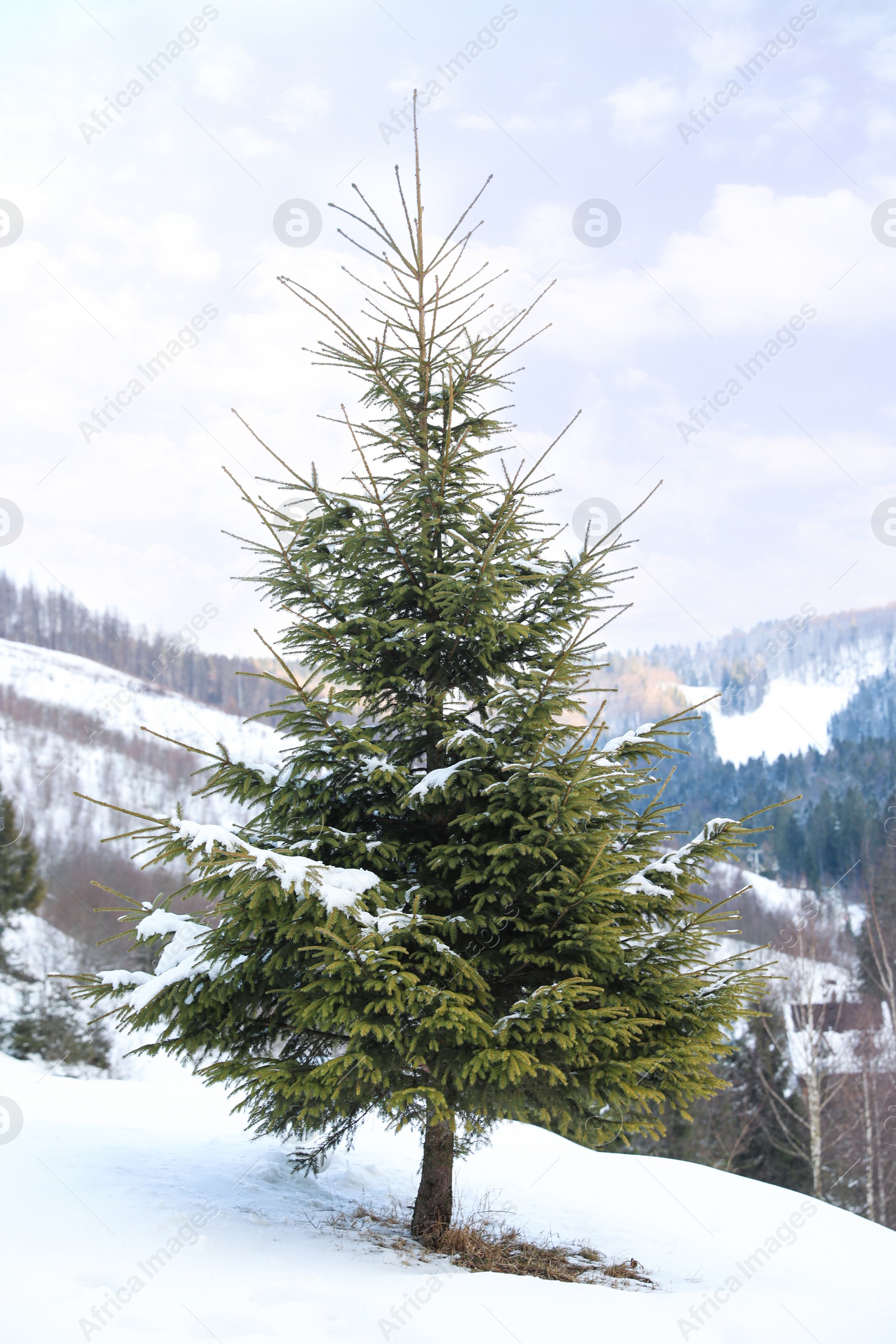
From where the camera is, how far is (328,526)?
5375mm

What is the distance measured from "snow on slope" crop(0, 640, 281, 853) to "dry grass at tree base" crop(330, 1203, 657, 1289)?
54.2 m

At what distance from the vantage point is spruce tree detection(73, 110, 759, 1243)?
3.96m

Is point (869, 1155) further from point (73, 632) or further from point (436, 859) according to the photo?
point (73, 632)

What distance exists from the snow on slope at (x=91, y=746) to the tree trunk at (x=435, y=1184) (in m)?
54.5

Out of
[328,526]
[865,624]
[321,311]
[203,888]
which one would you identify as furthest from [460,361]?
[865,624]

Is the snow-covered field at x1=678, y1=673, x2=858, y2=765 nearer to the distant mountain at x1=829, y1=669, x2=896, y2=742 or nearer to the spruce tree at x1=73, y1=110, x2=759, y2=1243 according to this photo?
the distant mountain at x1=829, y1=669, x2=896, y2=742

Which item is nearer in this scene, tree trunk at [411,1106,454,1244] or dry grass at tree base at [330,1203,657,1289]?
dry grass at tree base at [330,1203,657,1289]

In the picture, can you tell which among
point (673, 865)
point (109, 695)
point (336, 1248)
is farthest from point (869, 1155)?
point (109, 695)

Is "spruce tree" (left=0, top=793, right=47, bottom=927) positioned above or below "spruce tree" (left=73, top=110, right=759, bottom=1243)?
below

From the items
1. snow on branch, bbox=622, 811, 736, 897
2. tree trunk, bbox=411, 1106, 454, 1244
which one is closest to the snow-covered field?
snow on branch, bbox=622, 811, 736, 897

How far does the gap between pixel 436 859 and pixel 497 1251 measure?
2.37 metres

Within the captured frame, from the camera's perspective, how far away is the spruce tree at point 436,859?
3965 mm

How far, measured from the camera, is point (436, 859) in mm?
4699

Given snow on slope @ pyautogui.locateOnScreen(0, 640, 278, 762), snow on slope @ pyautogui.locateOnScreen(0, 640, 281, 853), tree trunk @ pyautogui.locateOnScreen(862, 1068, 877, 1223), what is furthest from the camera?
snow on slope @ pyautogui.locateOnScreen(0, 640, 278, 762)
